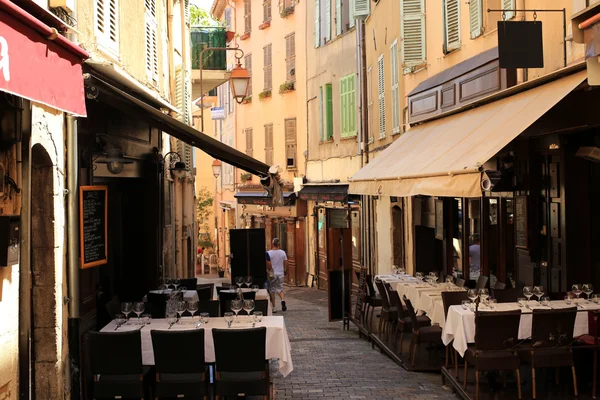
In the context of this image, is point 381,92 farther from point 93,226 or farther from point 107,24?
point 93,226

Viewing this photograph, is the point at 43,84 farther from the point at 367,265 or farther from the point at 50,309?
the point at 367,265

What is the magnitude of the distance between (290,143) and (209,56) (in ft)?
21.6

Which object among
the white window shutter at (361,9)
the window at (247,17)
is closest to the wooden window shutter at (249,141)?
the window at (247,17)

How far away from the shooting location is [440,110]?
14.8m

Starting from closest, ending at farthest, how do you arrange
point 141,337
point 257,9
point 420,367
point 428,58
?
1. point 141,337
2. point 420,367
3. point 428,58
4. point 257,9

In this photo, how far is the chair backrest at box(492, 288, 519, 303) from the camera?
10.7 metres

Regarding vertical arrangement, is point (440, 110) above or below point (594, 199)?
above

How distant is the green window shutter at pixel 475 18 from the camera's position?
12.8 meters

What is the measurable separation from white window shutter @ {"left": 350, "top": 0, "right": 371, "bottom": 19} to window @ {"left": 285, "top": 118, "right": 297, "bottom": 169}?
741cm

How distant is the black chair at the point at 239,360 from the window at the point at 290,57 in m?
21.8

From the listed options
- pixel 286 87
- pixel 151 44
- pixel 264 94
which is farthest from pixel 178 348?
pixel 264 94

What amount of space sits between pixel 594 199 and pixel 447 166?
2.34 metres

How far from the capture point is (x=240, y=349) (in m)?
8.19

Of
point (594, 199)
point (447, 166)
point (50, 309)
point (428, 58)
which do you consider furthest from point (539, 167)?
point (50, 309)
